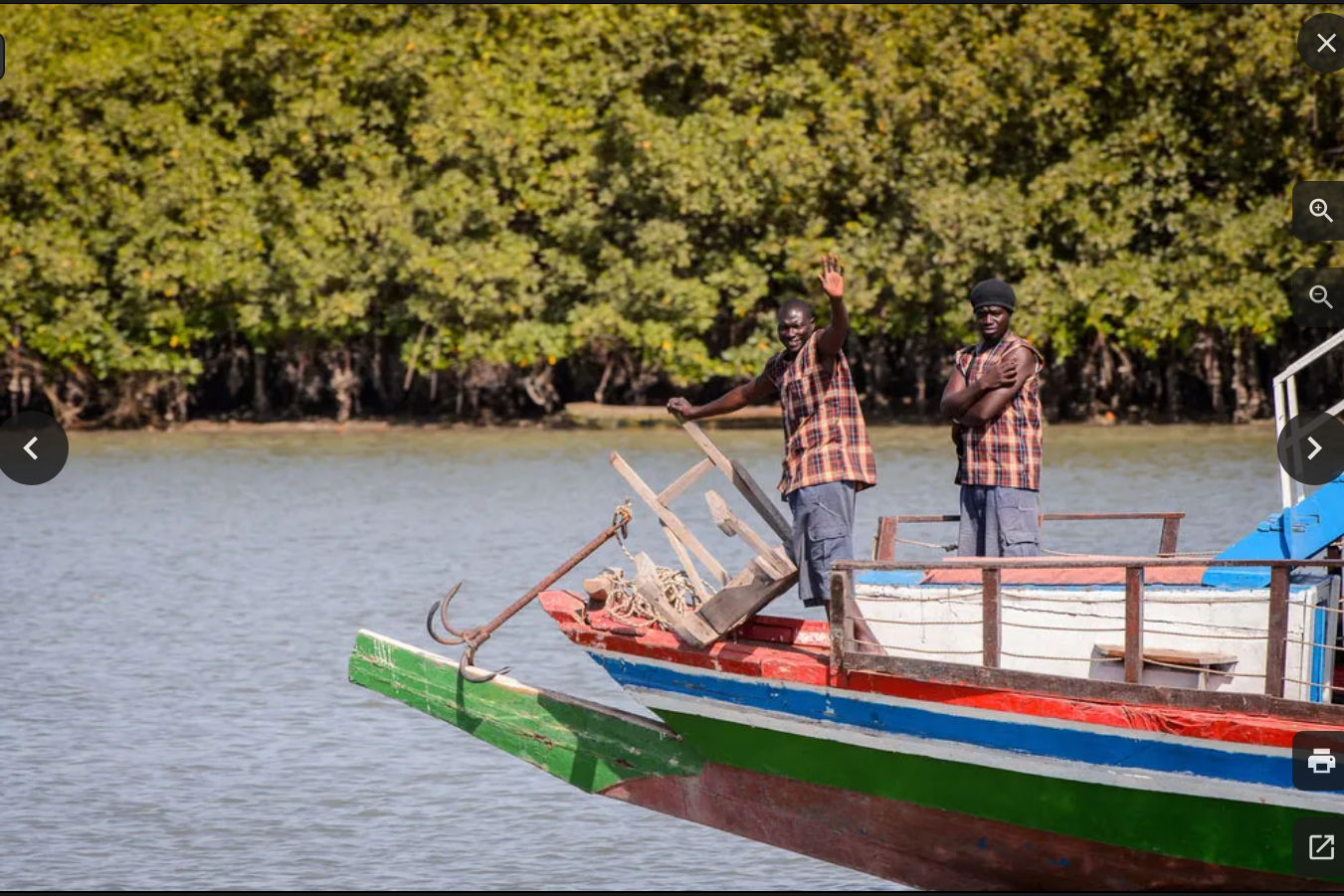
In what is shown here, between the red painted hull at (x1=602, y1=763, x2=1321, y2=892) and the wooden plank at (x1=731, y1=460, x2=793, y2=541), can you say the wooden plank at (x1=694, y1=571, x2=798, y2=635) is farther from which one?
the red painted hull at (x1=602, y1=763, x2=1321, y2=892)

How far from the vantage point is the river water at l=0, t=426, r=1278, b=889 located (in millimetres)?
8023

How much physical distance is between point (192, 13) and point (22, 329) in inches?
228

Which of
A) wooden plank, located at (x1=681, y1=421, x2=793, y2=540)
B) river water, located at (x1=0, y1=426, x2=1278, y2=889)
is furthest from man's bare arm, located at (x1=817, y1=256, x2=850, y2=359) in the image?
river water, located at (x1=0, y1=426, x2=1278, y2=889)

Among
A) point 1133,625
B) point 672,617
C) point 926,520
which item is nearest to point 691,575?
point 672,617

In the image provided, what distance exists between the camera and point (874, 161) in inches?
1161

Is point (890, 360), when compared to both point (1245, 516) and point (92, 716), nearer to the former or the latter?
point (1245, 516)

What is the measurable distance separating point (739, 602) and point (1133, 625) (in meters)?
1.59

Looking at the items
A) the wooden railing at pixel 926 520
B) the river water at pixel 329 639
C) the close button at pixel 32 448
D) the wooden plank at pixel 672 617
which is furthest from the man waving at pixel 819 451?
the close button at pixel 32 448

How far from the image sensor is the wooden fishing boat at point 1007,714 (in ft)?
20.7

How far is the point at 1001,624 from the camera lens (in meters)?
6.76

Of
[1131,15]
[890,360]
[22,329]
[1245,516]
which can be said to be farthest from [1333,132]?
[22,329]

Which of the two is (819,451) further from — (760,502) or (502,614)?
(502,614)

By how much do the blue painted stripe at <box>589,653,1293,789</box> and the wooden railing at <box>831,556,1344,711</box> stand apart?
16 centimetres

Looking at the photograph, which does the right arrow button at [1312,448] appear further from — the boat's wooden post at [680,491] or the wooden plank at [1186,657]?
the boat's wooden post at [680,491]
